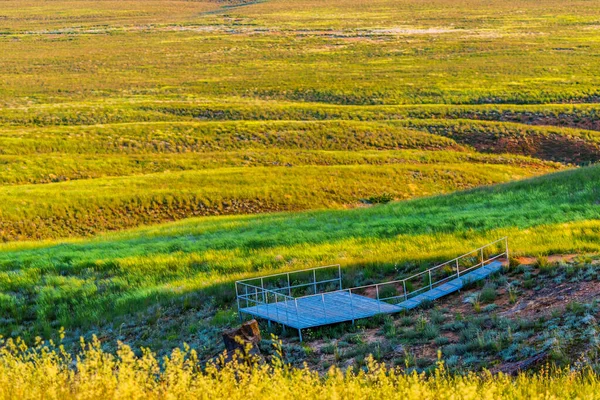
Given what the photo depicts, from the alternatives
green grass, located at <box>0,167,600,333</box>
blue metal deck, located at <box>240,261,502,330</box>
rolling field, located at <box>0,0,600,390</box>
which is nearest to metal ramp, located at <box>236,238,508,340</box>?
blue metal deck, located at <box>240,261,502,330</box>

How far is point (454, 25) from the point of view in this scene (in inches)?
5423

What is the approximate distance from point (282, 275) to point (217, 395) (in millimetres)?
11724

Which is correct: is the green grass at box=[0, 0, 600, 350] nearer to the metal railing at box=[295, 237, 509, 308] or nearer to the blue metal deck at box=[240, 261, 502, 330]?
the metal railing at box=[295, 237, 509, 308]

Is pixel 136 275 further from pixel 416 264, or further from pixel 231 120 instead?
pixel 231 120

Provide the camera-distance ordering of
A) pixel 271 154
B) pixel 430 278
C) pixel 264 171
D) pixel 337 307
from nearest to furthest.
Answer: pixel 337 307, pixel 430 278, pixel 264 171, pixel 271 154

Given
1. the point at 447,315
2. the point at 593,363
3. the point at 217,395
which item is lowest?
the point at 447,315

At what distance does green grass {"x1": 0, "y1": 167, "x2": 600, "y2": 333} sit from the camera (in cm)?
1914

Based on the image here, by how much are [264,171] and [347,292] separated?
89.9ft

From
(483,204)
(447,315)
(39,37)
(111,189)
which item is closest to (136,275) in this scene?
(447,315)

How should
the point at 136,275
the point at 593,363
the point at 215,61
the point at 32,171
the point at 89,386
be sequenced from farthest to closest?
1. the point at 215,61
2. the point at 32,171
3. the point at 136,275
4. the point at 593,363
5. the point at 89,386

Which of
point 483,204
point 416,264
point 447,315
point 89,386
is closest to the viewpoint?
point 89,386

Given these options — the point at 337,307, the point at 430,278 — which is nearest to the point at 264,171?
the point at 430,278

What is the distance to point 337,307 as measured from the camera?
15.5 meters

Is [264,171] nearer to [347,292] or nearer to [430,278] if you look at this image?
[347,292]
